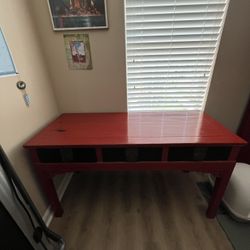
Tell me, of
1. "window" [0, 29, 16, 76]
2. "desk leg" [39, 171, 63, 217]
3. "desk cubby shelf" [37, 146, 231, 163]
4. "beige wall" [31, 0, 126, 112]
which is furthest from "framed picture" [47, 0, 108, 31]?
"desk leg" [39, 171, 63, 217]

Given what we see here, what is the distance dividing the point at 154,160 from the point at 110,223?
27.4 inches

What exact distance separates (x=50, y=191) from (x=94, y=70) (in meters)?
1.08

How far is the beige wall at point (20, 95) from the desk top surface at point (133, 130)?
10 centimetres

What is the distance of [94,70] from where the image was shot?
143 centimetres

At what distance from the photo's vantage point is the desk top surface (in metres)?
1.02

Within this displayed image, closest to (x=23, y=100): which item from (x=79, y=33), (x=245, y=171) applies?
(x=79, y=33)

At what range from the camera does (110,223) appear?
4.25 feet

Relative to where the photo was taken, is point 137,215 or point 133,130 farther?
point 137,215

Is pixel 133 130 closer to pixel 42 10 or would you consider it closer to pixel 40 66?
pixel 40 66

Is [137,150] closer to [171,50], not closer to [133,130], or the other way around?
[133,130]

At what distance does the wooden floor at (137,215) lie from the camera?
116 cm

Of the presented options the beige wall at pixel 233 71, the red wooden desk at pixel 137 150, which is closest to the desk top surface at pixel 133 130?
the red wooden desk at pixel 137 150

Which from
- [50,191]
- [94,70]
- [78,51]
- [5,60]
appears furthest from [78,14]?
[50,191]

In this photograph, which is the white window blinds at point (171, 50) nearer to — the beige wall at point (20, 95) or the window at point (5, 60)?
the beige wall at point (20, 95)
